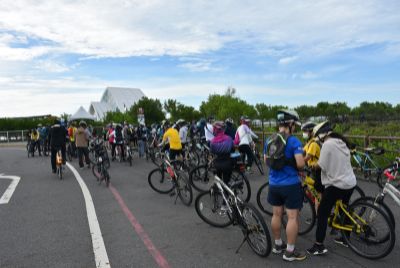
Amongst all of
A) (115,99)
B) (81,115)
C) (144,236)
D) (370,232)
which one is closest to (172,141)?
(144,236)

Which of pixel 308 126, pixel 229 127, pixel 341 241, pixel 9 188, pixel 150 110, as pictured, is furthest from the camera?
pixel 150 110

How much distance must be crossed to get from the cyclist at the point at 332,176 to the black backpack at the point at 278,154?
534 millimetres

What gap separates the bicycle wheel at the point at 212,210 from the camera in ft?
19.1

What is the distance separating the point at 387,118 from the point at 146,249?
35683 mm

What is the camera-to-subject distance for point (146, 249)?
16.3ft

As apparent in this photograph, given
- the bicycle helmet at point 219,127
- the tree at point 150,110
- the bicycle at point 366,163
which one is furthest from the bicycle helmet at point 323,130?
the tree at point 150,110

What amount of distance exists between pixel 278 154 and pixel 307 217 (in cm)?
208

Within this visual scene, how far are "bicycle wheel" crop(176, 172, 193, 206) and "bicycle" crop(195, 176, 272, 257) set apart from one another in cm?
133

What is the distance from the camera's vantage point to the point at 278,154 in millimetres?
4188

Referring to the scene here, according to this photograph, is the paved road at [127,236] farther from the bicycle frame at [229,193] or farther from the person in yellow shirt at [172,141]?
the person in yellow shirt at [172,141]

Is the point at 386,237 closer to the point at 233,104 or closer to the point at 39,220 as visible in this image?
the point at 39,220

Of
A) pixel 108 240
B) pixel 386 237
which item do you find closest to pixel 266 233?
pixel 386 237

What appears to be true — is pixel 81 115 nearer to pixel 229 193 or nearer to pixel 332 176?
pixel 229 193

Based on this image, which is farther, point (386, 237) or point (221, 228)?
point (221, 228)
